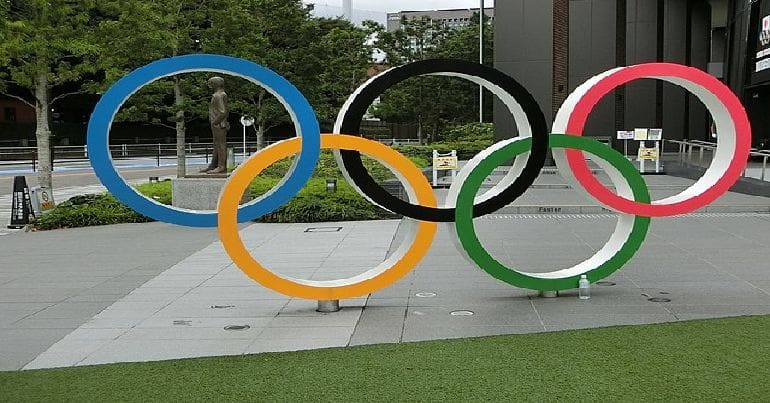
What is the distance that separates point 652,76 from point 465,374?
399 centimetres

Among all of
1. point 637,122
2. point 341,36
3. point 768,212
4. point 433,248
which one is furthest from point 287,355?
point 341,36

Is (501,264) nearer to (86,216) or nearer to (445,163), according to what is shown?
(86,216)

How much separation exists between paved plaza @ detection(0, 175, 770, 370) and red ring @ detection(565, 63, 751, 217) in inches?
40.5

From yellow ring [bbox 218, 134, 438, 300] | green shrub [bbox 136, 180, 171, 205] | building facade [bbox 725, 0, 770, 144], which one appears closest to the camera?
yellow ring [bbox 218, 134, 438, 300]

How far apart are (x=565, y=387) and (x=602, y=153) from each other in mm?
3463

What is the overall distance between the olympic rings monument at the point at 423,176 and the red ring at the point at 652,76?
0.01 metres

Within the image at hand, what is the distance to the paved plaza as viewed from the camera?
7160 mm

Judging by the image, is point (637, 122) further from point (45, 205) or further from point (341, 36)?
point (45, 205)

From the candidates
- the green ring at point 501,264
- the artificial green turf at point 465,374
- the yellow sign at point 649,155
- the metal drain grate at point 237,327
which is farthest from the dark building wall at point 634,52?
the artificial green turf at point 465,374

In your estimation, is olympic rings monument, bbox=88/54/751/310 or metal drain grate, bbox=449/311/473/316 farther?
metal drain grate, bbox=449/311/473/316

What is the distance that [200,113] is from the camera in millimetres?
24344

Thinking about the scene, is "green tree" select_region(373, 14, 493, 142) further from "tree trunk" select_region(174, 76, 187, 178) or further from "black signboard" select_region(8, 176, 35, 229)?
"black signboard" select_region(8, 176, 35, 229)

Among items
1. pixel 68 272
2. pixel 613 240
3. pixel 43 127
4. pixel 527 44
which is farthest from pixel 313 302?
pixel 527 44

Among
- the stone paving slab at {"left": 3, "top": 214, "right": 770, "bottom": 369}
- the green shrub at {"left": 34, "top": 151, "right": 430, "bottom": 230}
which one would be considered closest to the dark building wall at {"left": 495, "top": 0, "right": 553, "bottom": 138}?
the green shrub at {"left": 34, "top": 151, "right": 430, "bottom": 230}
